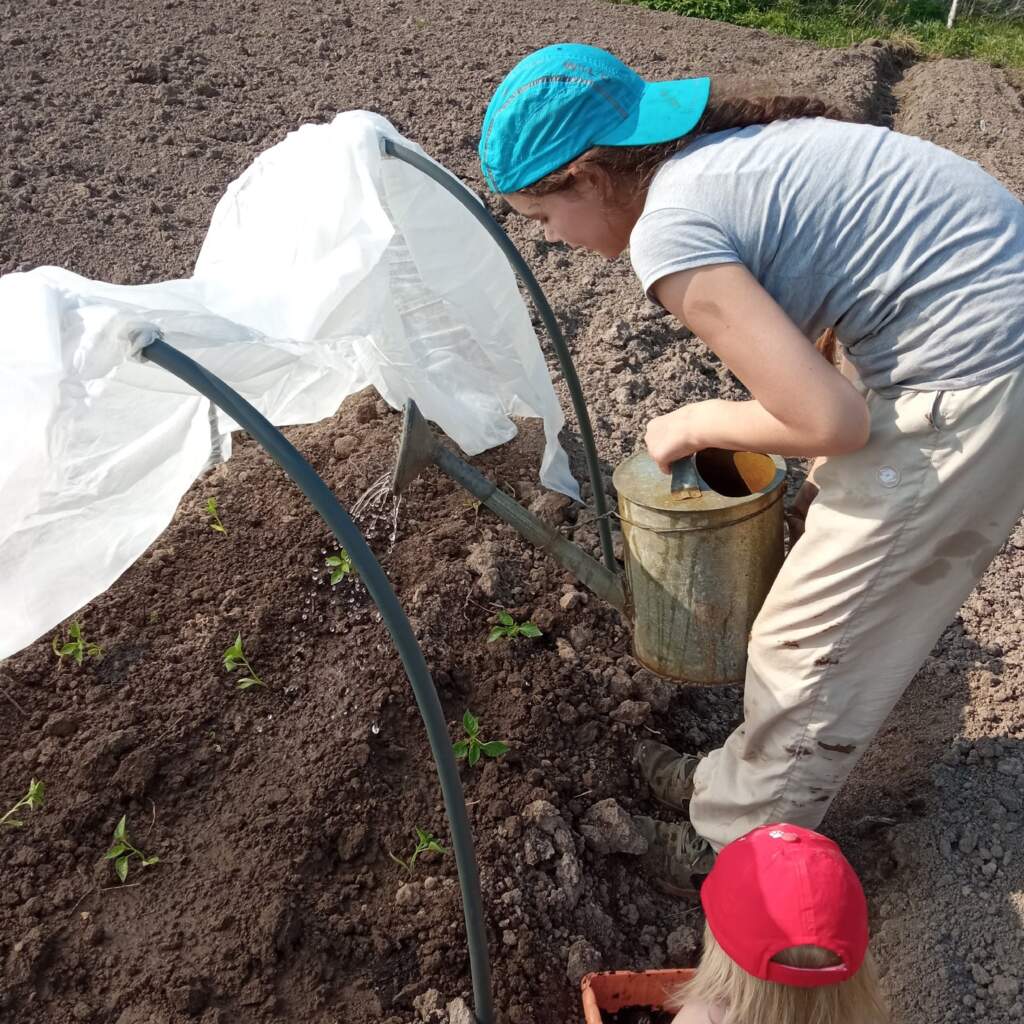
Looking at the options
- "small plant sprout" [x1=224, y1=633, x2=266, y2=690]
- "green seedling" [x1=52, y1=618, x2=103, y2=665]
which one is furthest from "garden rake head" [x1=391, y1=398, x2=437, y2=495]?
"green seedling" [x1=52, y1=618, x2=103, y2=665]

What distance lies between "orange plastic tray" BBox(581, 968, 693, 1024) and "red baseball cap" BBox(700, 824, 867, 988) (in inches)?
19.4

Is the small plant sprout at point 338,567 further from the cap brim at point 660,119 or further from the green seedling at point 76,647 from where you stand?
the cap brim at point 660,119

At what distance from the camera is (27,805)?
6.34ft

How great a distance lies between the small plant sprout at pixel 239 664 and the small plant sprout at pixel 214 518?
399 mm

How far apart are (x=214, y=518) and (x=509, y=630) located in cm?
78

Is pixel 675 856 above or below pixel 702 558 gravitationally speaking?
below

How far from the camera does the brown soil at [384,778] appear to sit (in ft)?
5.80

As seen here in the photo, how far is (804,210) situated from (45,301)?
98 cm

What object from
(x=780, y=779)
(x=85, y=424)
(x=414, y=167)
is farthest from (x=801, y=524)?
(x=85, y=424)

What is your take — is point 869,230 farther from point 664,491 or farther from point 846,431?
point 664,491

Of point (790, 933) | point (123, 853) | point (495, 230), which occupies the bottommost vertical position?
point (123, 853)

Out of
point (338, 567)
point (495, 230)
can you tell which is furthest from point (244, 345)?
point (338, 567)

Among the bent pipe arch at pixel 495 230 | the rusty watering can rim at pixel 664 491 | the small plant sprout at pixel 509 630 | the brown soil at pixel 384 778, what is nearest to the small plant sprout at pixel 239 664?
the brown soil at pixel 384 778

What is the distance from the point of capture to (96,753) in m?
1.98
